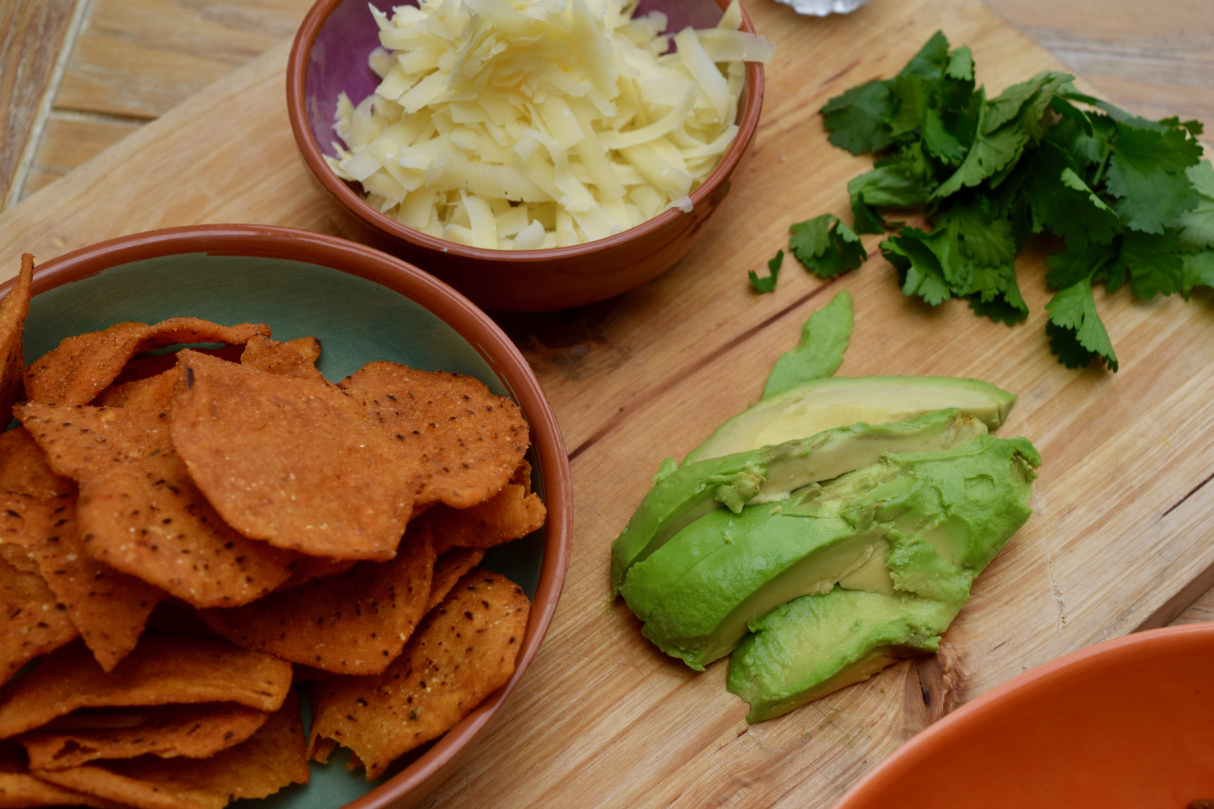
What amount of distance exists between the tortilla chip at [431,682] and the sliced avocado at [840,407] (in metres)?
0.47

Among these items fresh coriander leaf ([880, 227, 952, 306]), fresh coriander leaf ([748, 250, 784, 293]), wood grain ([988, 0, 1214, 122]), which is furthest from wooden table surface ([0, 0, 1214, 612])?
fresh coriander leaf ([748, 250, 784, 293])

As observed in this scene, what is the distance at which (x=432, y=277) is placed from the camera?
149 centimetres

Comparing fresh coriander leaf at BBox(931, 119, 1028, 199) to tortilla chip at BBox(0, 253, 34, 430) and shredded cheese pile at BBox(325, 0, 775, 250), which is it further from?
tortilla chip at BBox(0, 253, 34, 430)

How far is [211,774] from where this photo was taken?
118cm

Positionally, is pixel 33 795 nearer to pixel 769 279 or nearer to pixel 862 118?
pixel 769 279

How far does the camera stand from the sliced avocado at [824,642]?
145cm

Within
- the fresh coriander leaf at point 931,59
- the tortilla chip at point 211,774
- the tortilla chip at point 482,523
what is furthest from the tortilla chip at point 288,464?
the fresh coriander leaf at point 931,59

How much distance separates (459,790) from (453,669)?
1.08 feet

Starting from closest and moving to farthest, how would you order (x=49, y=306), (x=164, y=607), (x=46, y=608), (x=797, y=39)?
(x=46, y=608), (x=164, y=607), (x=49, y=306), (x=797, y=39)

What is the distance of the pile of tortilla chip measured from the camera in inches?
42.6

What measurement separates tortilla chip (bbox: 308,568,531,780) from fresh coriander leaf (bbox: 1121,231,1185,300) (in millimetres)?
1362

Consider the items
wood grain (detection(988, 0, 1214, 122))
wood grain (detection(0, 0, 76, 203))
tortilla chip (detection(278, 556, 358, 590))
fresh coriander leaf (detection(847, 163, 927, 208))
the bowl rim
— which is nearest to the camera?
tortilla chip (detection(278, 556, 358, 590))

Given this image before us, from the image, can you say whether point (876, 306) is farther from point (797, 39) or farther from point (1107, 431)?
point (797, 39)

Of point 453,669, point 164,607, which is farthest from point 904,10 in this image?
point 164,607
